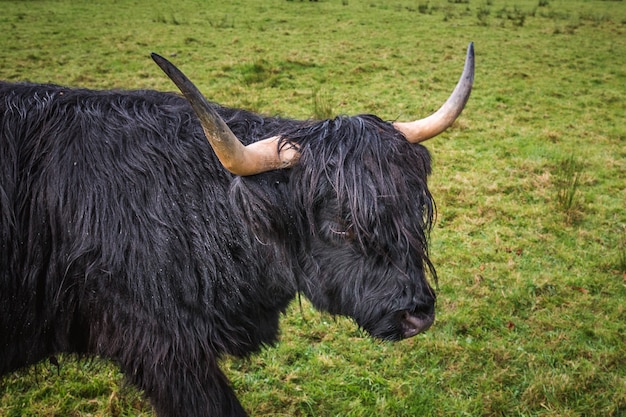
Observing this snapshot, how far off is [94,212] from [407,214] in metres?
1.20

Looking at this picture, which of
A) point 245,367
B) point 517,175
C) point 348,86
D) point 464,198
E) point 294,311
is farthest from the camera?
point 348,86

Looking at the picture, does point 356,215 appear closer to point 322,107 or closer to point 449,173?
point 449,173

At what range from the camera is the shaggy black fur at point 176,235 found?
79.1 inches

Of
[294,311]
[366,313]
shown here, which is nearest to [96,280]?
[366,313]

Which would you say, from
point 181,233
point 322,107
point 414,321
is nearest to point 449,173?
point 322,107

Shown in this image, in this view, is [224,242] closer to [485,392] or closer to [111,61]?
[485,392]

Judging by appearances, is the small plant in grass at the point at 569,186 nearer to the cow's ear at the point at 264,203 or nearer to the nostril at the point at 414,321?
the nostril at the point at 414,321

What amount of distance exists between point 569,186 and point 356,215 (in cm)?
411

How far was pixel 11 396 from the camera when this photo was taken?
304 centimetres

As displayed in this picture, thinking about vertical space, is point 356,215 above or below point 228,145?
below

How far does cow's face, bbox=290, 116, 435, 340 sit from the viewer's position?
81.7 inches

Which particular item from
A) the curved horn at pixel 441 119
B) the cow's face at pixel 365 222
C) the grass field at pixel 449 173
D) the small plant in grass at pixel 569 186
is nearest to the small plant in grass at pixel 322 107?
the grass field at pixel 449 173

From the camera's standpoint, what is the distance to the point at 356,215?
204 centimetres

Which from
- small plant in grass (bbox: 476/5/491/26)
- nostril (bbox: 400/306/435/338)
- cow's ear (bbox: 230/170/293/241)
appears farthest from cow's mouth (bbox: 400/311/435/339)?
small plant in grass (bbox: 476/5/491/26)
